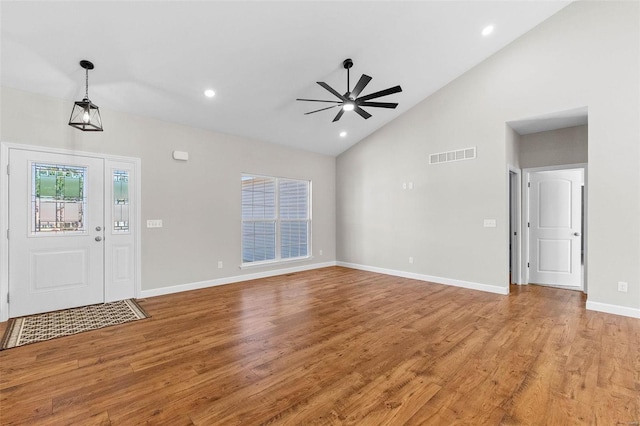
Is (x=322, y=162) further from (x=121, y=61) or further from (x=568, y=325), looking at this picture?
(x=568, y=325)

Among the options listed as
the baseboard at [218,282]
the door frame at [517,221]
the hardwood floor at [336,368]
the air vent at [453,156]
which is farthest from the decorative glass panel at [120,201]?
the door frame at [517,221]

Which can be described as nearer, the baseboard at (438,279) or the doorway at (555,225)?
the baseboard at (438,279)

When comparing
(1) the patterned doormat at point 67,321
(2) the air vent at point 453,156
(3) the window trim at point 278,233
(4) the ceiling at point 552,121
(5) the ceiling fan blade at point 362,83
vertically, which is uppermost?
(5) the ceiling fan blade at point 362,83

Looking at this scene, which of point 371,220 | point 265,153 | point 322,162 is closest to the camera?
point 265,153

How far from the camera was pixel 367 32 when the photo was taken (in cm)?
376

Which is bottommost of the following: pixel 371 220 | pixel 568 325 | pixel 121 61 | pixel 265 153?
pixel 568 325

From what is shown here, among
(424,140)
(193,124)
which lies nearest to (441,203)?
(424,140)

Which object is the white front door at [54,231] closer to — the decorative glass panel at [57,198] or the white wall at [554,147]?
the decorative glass panel at [57,198]

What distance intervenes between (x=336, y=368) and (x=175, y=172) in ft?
13.4

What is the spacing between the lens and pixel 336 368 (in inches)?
96.0

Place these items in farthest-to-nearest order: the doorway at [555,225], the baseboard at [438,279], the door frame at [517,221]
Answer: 1. the door frame at [517,221]
2. the doorway at [555,225]
3. the baseboard at [438,279]

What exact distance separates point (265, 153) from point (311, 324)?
3.84 m

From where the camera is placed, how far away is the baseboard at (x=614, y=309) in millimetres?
3701

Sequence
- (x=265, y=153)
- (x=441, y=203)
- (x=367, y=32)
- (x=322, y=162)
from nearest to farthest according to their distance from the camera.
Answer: (x=367, y=32) < (x=441, y=203) < (x=265, y=153) < (x=322, y=162)
